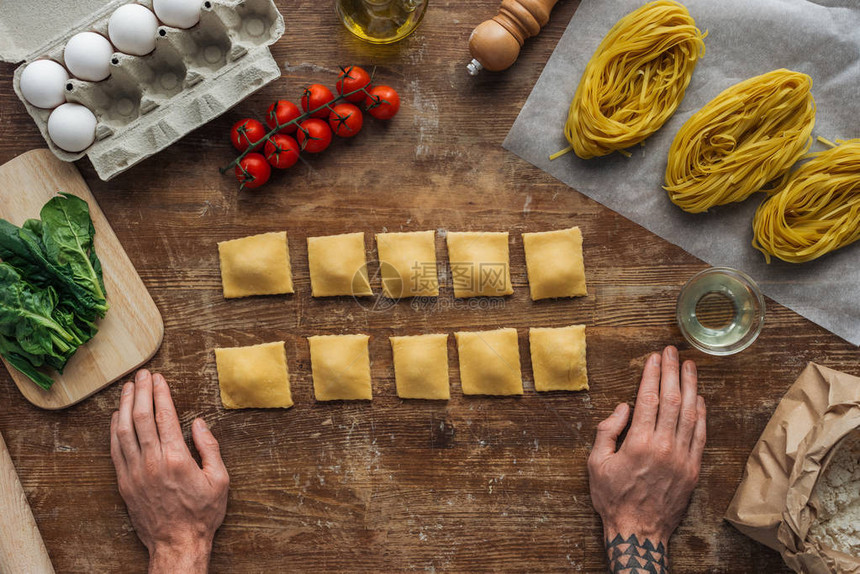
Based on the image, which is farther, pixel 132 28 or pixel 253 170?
pixel 253 170

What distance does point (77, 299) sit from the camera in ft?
7.77

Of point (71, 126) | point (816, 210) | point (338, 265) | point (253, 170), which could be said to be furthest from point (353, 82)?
point (816, 210)

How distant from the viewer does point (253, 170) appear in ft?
7.82

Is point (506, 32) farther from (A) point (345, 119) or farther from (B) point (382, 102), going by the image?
(A) point (345, 119)

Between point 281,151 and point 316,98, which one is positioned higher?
point 316,98

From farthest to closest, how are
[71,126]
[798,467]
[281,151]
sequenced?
[281,151]
[71,126]
[798,467]

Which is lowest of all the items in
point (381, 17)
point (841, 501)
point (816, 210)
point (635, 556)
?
point (635, 556)

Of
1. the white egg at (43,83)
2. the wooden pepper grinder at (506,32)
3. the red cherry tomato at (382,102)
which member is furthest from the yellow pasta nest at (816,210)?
the white egg at (43,83)

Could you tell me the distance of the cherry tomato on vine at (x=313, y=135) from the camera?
7.80 feet

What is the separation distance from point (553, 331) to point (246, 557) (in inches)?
67.8

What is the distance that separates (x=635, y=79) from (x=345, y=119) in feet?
4.20

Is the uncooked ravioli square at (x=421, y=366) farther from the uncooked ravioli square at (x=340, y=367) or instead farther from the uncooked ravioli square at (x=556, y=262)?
the uncooked ravioli square at (x=556, y=262)

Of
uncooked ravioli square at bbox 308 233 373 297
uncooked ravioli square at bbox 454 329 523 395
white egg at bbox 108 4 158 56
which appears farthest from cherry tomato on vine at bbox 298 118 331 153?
uncooked ravioli square at bbox 454 329 523 395

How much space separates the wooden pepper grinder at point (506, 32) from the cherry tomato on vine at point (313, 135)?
27.3 inches
